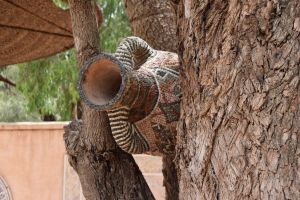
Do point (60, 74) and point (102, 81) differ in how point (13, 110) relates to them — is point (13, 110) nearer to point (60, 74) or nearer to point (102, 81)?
point (60, 74)

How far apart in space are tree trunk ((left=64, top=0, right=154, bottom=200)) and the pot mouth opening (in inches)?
9.6

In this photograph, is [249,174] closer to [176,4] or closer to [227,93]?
[227,93]

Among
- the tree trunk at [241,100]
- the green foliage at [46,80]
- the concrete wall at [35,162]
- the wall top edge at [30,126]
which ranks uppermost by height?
the green foliage at [46,80]

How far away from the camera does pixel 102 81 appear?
5.02ft

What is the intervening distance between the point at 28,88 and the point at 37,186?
5.76 feet

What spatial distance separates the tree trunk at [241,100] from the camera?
42.3 inches

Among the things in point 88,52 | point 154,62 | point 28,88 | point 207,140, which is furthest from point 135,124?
point 28,88

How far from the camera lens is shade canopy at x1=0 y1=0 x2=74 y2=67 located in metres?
2.84

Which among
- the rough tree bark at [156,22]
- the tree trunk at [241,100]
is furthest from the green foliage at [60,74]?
the tree trunk at [241,100]

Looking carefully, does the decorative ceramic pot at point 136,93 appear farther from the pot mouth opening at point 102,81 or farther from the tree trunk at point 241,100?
the tree trunk at point 241,100

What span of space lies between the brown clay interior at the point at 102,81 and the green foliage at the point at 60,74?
5.33 meters

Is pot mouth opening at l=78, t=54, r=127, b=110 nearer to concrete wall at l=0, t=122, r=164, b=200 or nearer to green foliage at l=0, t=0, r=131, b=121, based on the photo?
concrete wall at l=0, t=122, r=164, b=200

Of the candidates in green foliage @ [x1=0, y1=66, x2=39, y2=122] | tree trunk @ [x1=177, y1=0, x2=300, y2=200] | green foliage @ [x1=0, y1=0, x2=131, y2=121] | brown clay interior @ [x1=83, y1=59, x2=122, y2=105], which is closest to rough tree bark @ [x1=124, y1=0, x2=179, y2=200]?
brown clay interior @ [x1=83, y1=59, x2=122, y2=105]

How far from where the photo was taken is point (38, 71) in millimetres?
7742
